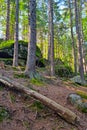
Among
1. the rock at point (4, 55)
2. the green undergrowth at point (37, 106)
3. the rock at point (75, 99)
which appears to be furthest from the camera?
the rock at point (4, 55)

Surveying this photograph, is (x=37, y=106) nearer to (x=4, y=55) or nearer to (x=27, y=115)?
(x=27, y=115)

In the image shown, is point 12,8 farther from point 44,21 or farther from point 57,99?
point 57,99

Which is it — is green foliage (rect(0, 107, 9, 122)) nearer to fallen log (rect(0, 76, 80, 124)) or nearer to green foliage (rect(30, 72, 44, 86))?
fallen log (rect(0, 76, 80, 124))

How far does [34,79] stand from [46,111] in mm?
3439

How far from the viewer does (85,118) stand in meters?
7.64

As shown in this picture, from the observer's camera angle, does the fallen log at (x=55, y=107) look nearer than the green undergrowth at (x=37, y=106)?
Yes

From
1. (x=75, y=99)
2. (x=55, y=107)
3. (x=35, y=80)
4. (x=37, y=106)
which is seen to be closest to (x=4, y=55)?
(x=35, y=80)

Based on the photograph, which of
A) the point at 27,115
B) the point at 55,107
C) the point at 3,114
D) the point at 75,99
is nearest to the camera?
the point at 3,114

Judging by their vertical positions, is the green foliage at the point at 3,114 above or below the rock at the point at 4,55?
below

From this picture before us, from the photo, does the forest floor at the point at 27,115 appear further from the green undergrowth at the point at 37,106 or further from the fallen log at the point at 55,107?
the fallen log at the point at 55,107

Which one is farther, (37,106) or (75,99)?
(75,99)

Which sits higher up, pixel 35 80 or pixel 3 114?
pixel 35 80

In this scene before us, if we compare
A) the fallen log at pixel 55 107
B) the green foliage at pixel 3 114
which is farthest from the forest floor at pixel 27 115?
the fallen log at pixel 55 107

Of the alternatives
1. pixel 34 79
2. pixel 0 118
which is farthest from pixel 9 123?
pixel 34 79
